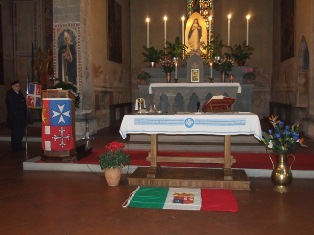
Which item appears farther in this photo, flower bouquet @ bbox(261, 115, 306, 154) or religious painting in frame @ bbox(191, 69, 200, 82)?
religious painting in frame @ bbox(191, 69, 200, 82)

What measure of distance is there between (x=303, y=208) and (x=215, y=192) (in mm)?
1284

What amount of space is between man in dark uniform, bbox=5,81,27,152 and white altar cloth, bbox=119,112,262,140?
4.35 metres

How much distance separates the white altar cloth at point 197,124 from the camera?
227 inches

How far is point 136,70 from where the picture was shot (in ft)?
57.7

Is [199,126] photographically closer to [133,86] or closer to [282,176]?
[282,176]

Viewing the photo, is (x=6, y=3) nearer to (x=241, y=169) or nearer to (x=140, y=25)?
(x=140, y=25)

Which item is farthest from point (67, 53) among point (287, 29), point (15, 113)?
point (287, 29)

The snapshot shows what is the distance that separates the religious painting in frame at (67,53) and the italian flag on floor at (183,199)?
19.2 feet

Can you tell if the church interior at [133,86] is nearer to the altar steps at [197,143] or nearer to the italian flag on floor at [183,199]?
the altar steps at [197,143]

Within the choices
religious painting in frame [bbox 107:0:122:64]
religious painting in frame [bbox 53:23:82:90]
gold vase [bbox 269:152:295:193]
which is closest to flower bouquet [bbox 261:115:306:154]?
gold vase [bbox 269:152:295:193]

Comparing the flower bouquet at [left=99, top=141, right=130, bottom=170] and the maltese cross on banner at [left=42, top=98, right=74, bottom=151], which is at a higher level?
the maltese cross on banner at [left=42, top=98, right=74, bottom=151]

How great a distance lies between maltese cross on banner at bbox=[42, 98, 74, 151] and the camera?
7.08m

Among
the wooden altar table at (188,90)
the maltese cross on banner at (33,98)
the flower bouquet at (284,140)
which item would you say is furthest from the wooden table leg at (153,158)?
the wooden altar table at (188,90)

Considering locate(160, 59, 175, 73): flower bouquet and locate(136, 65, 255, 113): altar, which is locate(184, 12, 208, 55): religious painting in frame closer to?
locate(136, 65, 255, 113): altar
